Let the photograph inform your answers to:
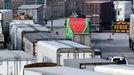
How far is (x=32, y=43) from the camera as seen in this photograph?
82.1ft

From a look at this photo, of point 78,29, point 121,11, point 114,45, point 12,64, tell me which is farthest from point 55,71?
point 121,11

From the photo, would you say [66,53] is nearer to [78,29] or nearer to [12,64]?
[12,64]

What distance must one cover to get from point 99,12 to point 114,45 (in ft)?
43.6

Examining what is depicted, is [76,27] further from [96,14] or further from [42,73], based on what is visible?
[96,14]

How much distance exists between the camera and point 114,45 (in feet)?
160

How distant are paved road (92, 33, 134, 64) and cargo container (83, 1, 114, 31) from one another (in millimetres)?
1724

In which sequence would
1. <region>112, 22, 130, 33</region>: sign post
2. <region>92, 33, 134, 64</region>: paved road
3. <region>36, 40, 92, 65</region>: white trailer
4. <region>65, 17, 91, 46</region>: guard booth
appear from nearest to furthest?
<region>36, 40, 92, 65</region>: white trailer, <region>65, 17, 91, 46</region>: guard booth, <region>92, 33, 134, 64</region>: paved road, <region>112, 22, 130, 33</region>: sign post

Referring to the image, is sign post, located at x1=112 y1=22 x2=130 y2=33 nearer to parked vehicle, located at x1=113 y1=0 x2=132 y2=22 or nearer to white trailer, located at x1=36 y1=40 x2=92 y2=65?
parked vehicle, located at x1=113 y1=0 x2=132 y2=22

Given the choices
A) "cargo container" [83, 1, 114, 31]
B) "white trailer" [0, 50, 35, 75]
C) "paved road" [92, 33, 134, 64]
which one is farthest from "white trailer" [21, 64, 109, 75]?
"cargo container" [83, 1, 114, 31]

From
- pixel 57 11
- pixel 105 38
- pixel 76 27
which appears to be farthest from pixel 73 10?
pixel 76 27

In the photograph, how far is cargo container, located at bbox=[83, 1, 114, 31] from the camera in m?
61.6

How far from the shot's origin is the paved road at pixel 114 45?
4154 cm

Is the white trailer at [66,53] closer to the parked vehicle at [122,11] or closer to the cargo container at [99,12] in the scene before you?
the cargo container at [99,12]

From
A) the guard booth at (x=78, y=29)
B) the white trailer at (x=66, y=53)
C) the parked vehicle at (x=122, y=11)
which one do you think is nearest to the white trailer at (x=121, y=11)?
the parked vehicle at (x=122, y=11)
